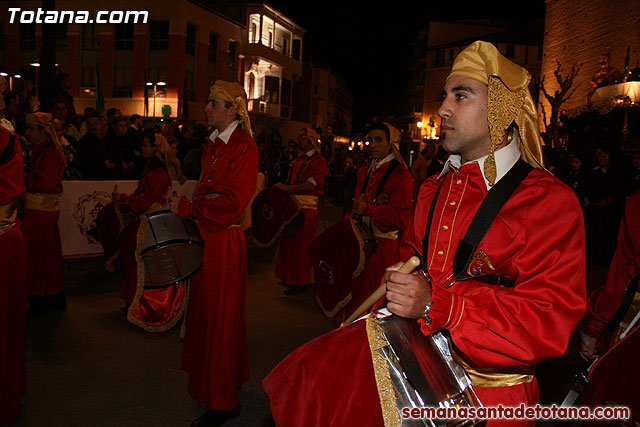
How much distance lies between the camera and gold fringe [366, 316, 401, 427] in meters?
1.54

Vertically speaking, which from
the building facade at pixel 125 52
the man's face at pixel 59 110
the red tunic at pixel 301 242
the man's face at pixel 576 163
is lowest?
the red tunic at pixel 301 242

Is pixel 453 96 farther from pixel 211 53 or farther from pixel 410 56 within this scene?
pixel 410 56

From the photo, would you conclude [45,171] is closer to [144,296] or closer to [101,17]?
[144,296]

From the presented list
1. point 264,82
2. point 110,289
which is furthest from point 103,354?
point 264,82

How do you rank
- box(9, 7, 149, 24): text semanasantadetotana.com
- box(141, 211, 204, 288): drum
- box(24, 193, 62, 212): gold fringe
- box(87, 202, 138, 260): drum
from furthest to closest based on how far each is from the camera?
box(9, 7, 149, 24): text semanasantadetotana.com → box(87, 202, 138, 260): drum → box(24, 193, 62, 212): gold fringe → box(141, 211, 204, 288): drum

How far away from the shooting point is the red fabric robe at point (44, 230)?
594 centimetres

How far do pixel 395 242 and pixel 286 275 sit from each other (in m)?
3.05

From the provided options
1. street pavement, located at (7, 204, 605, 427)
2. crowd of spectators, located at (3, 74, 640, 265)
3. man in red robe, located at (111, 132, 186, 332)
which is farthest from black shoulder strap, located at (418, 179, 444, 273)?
crowd of spectators, located at (3, 74, 640, 265)

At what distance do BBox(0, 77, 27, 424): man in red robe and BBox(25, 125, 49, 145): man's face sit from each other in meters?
2.15

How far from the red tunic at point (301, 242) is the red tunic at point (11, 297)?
4.56 metres

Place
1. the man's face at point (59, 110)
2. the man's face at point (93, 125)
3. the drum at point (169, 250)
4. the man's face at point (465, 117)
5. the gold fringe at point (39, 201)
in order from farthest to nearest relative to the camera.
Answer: the man's face at point (93, 125) → the man's face at point (59, 110) → the gold fringe at point (39, 201) → the drum at point (169, 250) → the man's face at point (465, 117)

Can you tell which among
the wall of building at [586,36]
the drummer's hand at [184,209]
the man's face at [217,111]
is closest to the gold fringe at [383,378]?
the drummer's hand at [184,209]

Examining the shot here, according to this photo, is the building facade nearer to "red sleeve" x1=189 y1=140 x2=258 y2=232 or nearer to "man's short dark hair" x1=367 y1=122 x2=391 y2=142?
"man's short dark hair" x1=367 y1=122 x2=391 y2=142

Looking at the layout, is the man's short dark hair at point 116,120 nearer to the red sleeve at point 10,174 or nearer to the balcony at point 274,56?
the red sleeve at point 10,174
